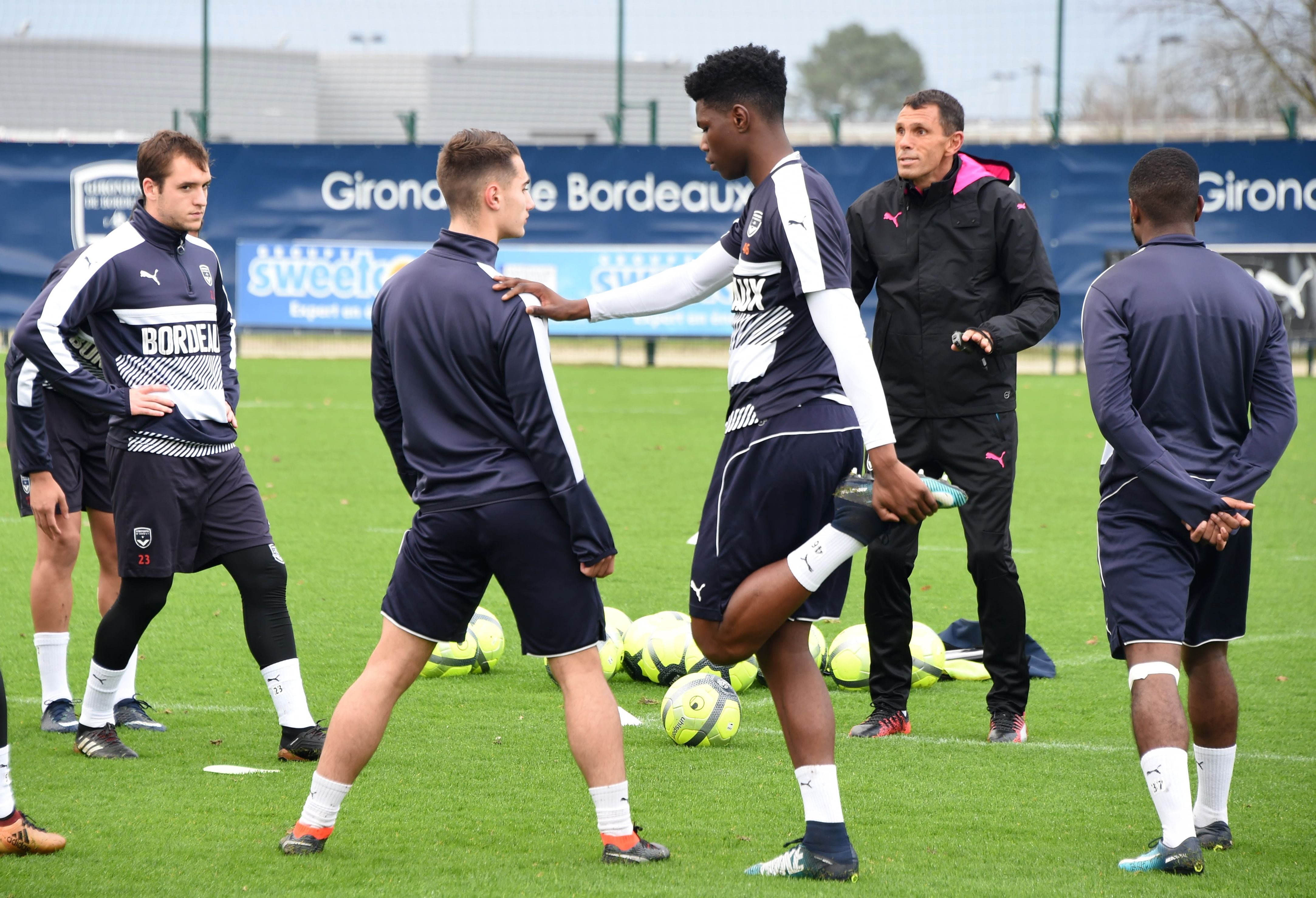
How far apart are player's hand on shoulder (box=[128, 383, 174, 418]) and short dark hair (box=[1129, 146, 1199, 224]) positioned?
328 centimetres

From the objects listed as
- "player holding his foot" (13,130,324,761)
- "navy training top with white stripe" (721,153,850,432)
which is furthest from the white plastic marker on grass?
"navy training top with white stripe" (721,153,850,432)

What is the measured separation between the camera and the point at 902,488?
3770 millimetres

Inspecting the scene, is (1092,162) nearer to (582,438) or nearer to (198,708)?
(582,438)

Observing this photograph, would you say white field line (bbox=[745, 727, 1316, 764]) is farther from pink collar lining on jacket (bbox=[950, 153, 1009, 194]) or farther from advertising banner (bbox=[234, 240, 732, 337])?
advertising banner (bbox=[234, 240, 732, 337])

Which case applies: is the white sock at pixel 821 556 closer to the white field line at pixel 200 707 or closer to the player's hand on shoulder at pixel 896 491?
the player's hand on shoulder at pixel 896 491

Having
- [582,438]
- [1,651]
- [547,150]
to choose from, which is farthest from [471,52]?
[1,651]

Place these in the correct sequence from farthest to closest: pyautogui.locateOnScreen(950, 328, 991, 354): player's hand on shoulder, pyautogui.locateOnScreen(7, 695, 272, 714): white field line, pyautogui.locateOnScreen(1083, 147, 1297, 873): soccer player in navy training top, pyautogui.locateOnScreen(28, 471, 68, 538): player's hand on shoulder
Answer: pyautogui.locateOnScreen(7, 695, 272, 714): white field line < pyautogui.locateOnScreen(28, 471, 68, 538): player's hand on shoulder < pyautogui.locateOnScreen(950, 328, 991, 354): player's hand on shoulder < pyautogui.locateOnScreen(1083, 147, 1297, 873): soccer player in navy training top

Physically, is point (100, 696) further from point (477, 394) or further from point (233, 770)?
point (477, 394)

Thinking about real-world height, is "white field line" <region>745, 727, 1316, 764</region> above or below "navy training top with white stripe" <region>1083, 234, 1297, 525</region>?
below

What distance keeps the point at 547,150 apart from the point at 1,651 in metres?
15.1

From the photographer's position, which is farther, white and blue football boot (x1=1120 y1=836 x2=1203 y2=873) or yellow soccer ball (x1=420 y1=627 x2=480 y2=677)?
yellow soccer ball (x1=420 y1=627 x2=480 y2=677)

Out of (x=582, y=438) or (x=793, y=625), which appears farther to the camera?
(x=582, y=438)

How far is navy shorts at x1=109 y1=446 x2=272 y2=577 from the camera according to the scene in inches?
203

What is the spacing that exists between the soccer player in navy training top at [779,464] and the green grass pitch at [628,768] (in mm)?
499
